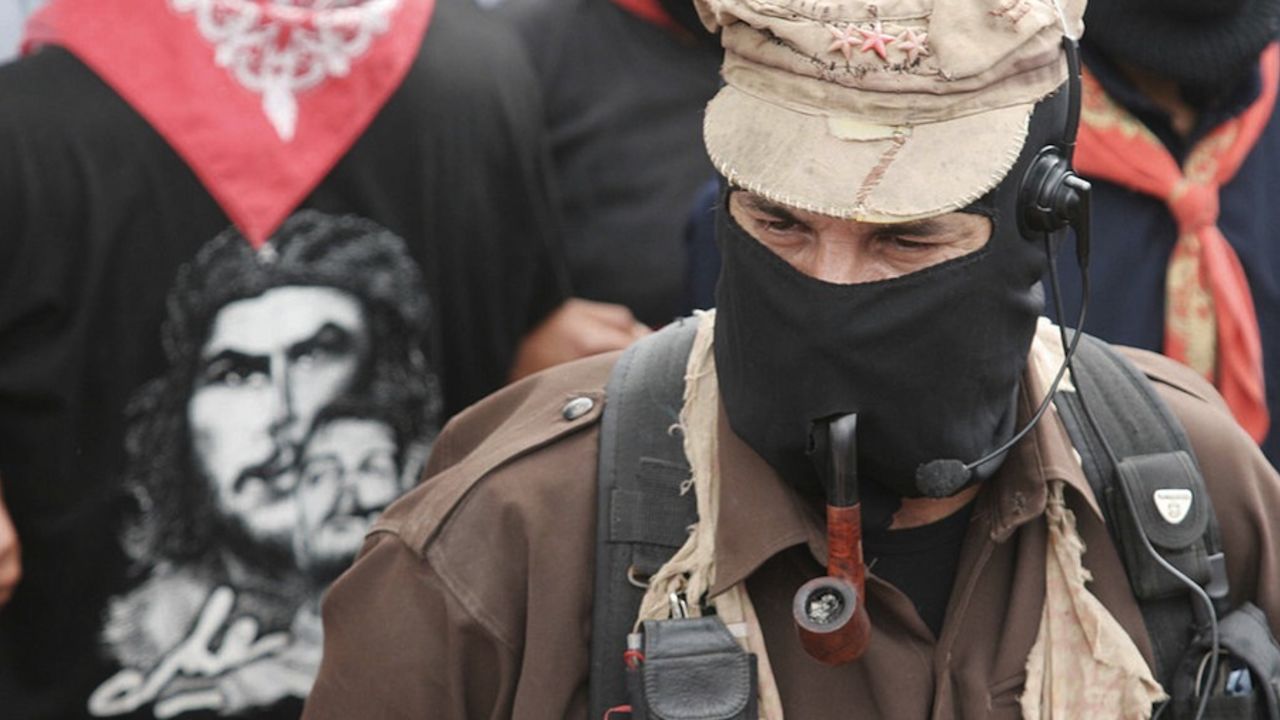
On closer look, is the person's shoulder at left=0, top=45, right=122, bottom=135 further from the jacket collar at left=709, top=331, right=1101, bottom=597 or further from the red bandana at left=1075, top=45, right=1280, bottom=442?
the red bandana at left=1075, top=45, right=1280, bottom=442

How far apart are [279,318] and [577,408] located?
3.42 feet

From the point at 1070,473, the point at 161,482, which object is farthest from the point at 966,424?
the point at 161,482

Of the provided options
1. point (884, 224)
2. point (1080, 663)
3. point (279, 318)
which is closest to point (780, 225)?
point (884, 224)

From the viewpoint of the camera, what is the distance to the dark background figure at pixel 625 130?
13.4 ft

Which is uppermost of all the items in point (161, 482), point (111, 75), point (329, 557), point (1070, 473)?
point (111, 75)

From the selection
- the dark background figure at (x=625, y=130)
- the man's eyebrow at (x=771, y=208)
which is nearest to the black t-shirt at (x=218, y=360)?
the dark background figure at (x=625, y=130)

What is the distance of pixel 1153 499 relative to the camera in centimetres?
255

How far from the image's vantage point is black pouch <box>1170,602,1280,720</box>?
2479mm

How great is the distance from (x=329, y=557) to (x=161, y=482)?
32 centimetres

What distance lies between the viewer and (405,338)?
3625 millimetres

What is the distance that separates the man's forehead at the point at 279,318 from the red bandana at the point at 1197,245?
127 centimetres

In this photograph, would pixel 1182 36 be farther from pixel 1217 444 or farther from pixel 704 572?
pixel 704 572

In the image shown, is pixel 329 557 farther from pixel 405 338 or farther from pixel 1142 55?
pixel 1142 55

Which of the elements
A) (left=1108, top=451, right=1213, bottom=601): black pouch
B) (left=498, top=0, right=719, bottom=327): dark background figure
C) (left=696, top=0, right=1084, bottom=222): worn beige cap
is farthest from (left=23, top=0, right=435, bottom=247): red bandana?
(left=1108, top=451, right=1213, bottom=601): black pouch
